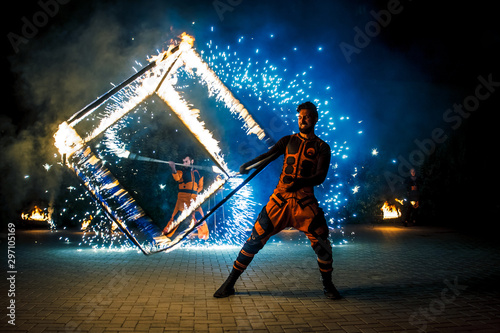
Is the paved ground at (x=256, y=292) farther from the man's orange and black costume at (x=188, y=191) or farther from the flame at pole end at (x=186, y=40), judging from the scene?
the flame at pole end at (x=186, y=40)

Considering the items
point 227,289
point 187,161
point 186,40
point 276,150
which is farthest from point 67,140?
point 187,161

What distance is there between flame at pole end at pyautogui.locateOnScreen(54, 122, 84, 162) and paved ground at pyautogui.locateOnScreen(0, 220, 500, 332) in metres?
1.83

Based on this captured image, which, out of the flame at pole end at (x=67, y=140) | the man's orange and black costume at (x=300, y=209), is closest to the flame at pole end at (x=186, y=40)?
the flame at pole end at (x=67, y=140)

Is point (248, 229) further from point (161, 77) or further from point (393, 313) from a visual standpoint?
point (393, 313)

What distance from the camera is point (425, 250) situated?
835cm

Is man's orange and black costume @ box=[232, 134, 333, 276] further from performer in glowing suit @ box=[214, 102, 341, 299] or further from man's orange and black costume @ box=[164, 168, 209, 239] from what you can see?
man's orange and black costume @ box=[164, 168, 209, 239]

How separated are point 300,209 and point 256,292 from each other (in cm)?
121

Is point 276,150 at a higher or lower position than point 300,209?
higher

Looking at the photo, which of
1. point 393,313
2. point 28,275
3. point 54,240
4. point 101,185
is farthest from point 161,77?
point 54,240

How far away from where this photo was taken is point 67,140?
5.54 meters

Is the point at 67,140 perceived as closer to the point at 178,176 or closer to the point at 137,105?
the point at 137,105

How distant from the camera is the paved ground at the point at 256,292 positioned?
12.0 ft

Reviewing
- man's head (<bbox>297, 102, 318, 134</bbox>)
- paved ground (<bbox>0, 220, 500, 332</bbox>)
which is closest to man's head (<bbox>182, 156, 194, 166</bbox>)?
paved ground (<bbox>0, 220, 500, 332</bbox>)

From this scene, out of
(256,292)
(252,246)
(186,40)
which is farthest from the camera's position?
(186,40)
